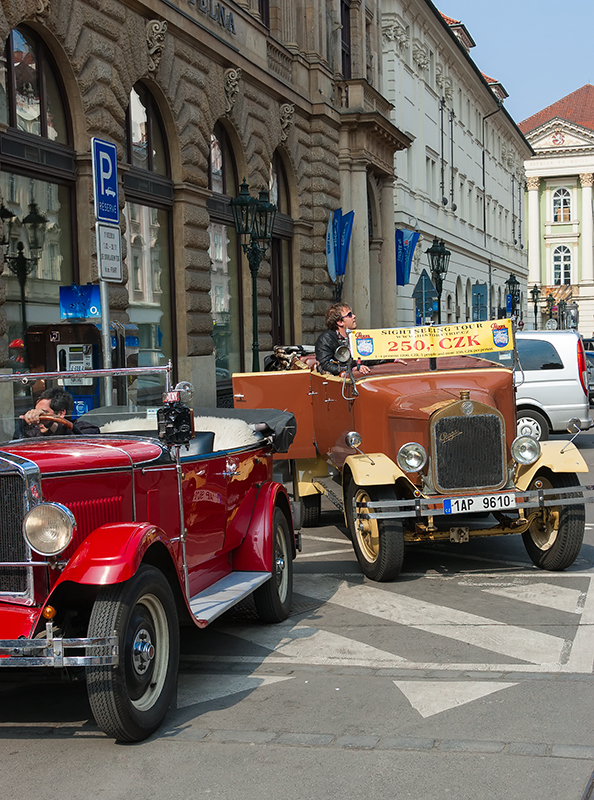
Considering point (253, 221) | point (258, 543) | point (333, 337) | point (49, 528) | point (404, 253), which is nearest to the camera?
point (49, 528)

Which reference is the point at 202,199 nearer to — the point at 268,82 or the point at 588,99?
the point at 268,82

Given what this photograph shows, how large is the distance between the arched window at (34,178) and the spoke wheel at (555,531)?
804 cm

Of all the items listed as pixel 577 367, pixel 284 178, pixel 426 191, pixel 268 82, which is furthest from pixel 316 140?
pixel 426 191

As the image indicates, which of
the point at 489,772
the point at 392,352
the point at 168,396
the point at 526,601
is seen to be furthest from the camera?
the point at 392,352

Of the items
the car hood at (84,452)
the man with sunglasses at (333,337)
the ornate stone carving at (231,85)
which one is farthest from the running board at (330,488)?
the ornate stone carving at (231,85)

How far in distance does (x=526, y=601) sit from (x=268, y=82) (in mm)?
18205

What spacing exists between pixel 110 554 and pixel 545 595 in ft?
13.0

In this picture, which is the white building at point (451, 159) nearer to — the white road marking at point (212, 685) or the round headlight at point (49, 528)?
the white road marking at point (212, 685)

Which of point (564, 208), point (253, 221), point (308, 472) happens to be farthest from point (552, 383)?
point (564, 208)

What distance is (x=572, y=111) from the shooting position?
100 meters

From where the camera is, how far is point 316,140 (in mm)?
26969

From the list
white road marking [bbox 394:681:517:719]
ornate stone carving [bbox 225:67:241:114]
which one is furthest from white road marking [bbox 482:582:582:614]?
ornate stone carving [bbox 225:67:241:114]

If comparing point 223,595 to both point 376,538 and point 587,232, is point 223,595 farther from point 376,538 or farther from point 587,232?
point 587,232

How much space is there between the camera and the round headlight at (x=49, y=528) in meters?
4.66
